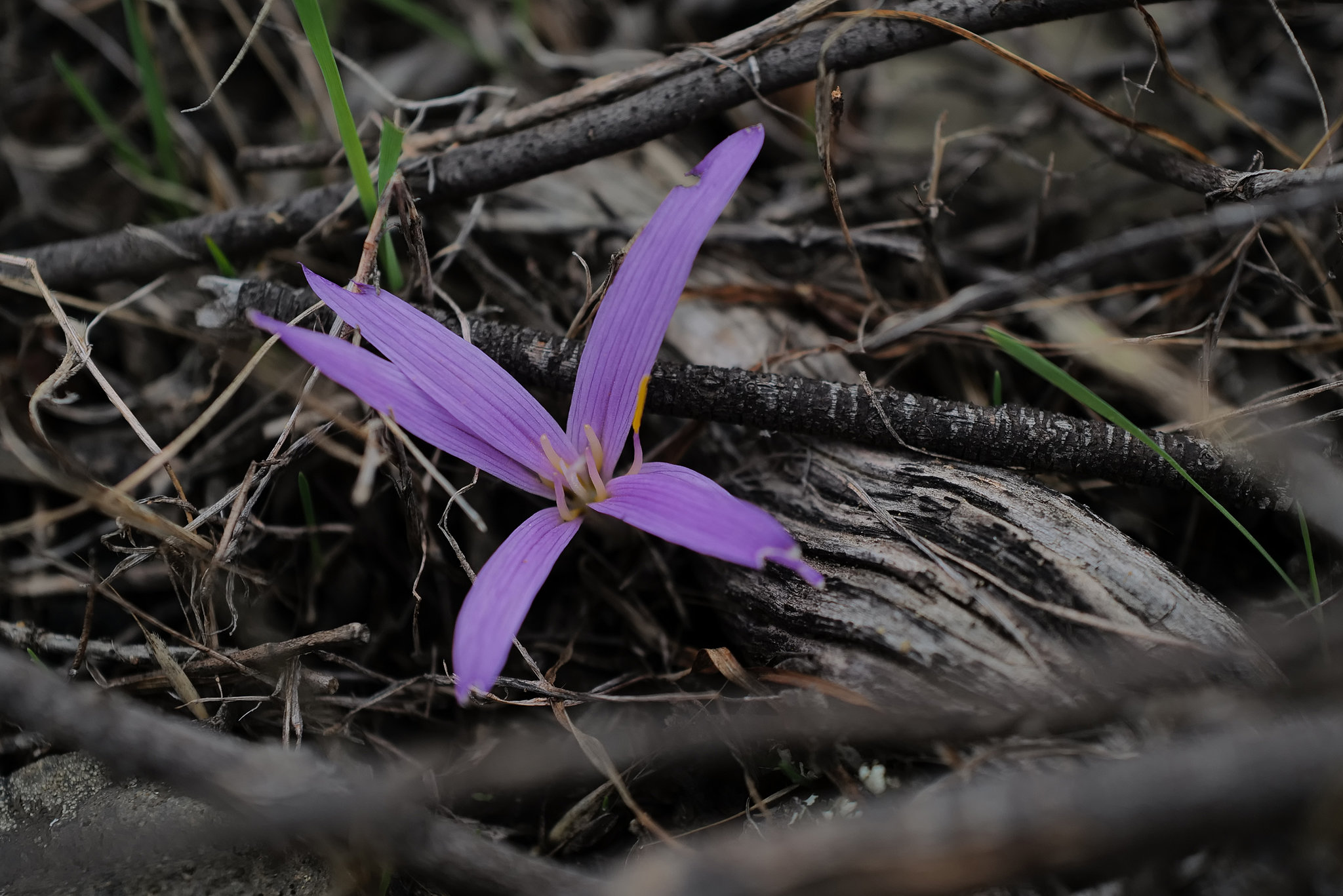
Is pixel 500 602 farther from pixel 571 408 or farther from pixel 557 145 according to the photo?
pixel 557 145

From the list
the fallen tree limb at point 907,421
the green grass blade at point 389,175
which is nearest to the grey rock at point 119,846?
the fallen tree limb at point 907,421

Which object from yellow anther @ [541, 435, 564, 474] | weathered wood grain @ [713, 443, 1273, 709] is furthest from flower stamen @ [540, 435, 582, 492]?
weathered wood grain @ [713, 443, 1273, 709]

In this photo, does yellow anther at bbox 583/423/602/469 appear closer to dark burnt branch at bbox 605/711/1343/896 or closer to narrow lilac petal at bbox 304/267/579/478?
narrow lilac petal at bbox 304/267/579/478

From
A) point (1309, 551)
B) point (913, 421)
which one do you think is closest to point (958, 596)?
point (913, 421)

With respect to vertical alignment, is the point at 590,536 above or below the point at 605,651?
above

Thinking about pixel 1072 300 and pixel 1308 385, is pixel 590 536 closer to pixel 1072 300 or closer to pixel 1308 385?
pixel 1072 300

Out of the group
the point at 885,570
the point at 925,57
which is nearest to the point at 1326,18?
the point at 925,57
